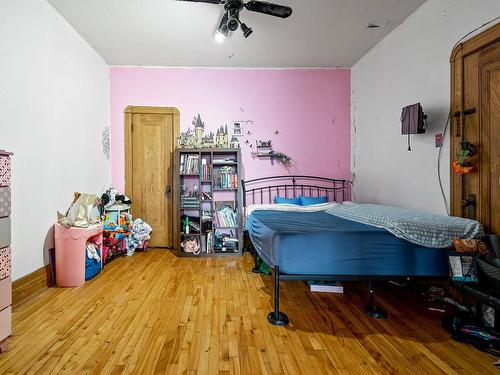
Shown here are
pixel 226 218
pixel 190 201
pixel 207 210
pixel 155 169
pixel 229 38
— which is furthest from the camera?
pixel 155 169

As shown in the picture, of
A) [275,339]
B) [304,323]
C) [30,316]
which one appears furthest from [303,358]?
[30,316]

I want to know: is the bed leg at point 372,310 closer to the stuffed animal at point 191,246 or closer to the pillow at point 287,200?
the pillow at point 287,200

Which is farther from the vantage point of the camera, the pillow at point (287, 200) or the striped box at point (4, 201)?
the pillow at point (287, 200)

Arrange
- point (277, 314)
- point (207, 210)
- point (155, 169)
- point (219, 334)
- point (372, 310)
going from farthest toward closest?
point (155, 169) < point (207, 210) < point (372, 310) < point (277, 314) < point (219, 334)

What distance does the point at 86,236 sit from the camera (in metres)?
2.96

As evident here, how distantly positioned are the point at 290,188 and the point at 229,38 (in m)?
2.28

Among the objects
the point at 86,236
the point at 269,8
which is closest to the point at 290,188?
the point at 269,8

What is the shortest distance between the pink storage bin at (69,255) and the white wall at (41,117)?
141 millimetres

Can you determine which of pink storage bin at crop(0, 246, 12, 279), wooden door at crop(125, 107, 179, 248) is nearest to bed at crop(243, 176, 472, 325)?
pink storage bin at crop(0, 246, 12, 279)

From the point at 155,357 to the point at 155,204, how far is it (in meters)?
3.04

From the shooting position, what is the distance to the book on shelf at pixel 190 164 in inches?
164

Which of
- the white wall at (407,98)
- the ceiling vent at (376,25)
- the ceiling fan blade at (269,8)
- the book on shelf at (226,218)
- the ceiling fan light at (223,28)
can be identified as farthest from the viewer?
the book on shelf at (226,218)

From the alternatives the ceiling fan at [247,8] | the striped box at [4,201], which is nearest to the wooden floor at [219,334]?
the striped box at [4,201]

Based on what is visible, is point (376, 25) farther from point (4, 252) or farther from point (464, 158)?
point (4, 252)
